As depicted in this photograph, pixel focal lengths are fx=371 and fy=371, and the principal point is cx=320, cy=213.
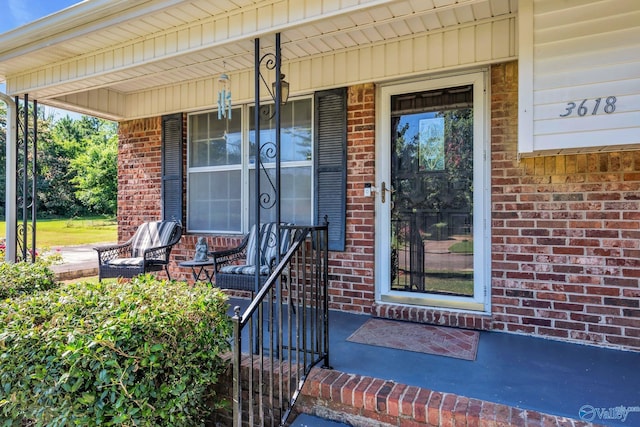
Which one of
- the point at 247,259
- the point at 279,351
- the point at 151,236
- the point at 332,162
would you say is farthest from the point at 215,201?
the point at 279,351

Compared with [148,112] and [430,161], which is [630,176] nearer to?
[430,161]

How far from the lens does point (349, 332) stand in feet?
9.48

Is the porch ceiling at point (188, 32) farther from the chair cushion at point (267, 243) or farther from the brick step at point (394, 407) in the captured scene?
the brick step at point (394, 407)

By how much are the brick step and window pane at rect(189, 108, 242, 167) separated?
2.79 metres

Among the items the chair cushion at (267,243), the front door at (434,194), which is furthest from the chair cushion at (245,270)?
the front door at (434,194)

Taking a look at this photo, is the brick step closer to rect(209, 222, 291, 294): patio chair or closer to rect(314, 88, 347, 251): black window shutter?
rect(209, 222, 291, 294): patio chair

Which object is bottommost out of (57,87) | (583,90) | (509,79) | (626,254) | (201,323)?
(201,323)

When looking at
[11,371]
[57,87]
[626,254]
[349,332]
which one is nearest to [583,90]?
[626,254]

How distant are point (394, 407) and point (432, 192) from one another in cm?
186

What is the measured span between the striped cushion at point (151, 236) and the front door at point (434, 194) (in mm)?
2442

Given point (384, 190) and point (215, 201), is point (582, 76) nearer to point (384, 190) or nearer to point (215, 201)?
point (384, 190)

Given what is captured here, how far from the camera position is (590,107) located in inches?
84.7

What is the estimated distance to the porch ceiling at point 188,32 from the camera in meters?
2.43

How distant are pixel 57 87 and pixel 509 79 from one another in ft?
13.6
